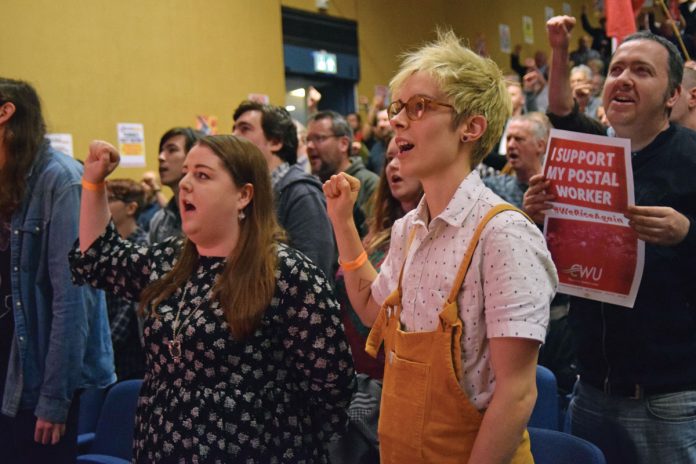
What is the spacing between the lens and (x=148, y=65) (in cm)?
706

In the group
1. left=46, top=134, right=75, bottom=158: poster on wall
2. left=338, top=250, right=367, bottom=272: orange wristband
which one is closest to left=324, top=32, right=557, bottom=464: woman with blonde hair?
left=338, top=250, right=367, bottom=272: orange wristband

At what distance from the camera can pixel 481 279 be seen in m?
1.40

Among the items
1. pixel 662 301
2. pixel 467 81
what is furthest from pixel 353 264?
pixel 662 301

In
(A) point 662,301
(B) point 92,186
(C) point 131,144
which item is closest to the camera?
(A) point 662,301

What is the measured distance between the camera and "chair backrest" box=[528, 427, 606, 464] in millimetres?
1833

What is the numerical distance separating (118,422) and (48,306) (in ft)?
1.85

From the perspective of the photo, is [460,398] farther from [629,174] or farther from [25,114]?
[25,114]

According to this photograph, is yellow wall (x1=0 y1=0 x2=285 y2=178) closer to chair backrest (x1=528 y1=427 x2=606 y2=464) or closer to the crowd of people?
the crowd of people

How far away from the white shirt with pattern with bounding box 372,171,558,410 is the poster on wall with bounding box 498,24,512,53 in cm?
1109

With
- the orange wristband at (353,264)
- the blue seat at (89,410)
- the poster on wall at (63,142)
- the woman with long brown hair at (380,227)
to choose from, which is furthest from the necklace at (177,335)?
the poster on wall at (63,142)

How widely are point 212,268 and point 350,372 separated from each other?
46 cm

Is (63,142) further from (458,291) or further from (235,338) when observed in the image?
(458,291)

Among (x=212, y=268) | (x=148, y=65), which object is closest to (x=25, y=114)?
(x=212, y=268)

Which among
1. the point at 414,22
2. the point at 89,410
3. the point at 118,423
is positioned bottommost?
the point at 89,410
